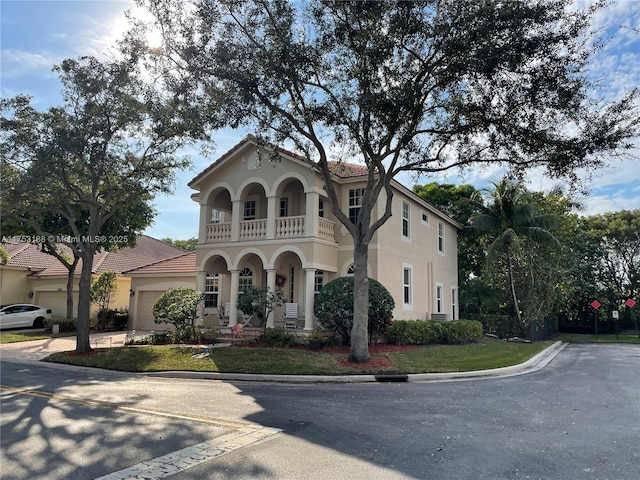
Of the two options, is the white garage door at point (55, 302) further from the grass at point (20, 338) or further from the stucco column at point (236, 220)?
the stucco column at point (236, 220)

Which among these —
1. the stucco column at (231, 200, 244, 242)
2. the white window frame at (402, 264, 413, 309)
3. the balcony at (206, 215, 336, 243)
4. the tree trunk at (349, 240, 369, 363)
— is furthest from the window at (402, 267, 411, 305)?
the stucco column at (231, 200, 244, 242)

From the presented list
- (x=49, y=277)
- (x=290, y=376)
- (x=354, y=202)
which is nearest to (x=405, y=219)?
(x=354, y=202)

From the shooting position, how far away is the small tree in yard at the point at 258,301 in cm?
1711

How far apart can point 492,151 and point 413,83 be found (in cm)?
325

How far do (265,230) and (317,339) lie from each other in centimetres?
531

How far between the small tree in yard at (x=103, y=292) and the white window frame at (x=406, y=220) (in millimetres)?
16311

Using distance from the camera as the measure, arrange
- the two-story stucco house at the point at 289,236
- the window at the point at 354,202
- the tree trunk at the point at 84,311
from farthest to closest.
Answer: the window at the point at 354,202, the two-story stucco house at the point at 289,236, the tree trunk at the point at 84,311

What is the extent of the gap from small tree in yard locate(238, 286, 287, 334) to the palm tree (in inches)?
581

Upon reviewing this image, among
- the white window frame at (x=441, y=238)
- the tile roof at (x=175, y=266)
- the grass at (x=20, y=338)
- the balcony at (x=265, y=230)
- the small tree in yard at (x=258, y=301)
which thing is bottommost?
the grass at (x=20, y=338)

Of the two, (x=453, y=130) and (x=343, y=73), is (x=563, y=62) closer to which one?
(x=453, y=130)

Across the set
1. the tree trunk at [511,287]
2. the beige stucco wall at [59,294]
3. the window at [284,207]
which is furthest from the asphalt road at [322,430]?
the beige stucco wall at [59,294]

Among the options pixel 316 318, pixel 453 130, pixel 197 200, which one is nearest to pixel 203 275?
pixel 197 200

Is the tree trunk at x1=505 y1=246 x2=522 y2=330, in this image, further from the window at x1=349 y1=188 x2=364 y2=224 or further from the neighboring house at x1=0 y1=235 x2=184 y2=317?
the neighboring house at x1=0 y1=235 x2=184 y2=317

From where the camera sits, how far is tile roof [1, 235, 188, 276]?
30.8 meters
